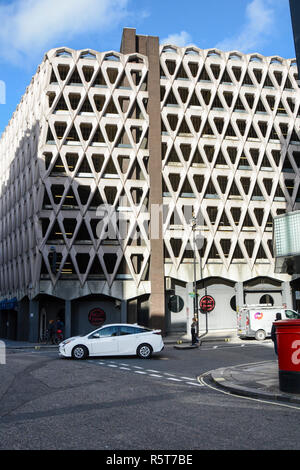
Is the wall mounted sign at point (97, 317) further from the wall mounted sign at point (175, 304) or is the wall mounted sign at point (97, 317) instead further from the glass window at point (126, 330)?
the glass window at point (126, 330)

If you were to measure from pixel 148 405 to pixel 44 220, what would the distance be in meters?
34.7

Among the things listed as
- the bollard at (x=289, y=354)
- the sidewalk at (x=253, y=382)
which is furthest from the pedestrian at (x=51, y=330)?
the bollard at (x=289, y=354)

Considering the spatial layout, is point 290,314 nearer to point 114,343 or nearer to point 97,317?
point 114,343

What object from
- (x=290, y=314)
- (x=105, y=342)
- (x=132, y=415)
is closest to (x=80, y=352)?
(x=105, y=342)

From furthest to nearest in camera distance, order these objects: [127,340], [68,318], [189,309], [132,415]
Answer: [189,309] < [68,318] < [127,340] < [132,415]

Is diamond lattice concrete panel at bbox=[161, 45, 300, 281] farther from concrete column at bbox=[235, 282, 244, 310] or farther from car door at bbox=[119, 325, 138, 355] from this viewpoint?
car door at bbox=[119, 325, 138, 355]

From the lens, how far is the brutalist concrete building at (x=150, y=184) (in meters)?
41.8

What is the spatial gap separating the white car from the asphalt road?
15.9 feet

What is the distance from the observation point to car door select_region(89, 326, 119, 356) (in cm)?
1955

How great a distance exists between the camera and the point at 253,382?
40.1 ft

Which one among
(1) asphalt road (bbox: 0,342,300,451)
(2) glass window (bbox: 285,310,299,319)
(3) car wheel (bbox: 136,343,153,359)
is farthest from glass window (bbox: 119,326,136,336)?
(2) glass window (bbox: 285,310,299,319)

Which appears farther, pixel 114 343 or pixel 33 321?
pixel 33 321

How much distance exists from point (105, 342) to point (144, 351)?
184 cm
